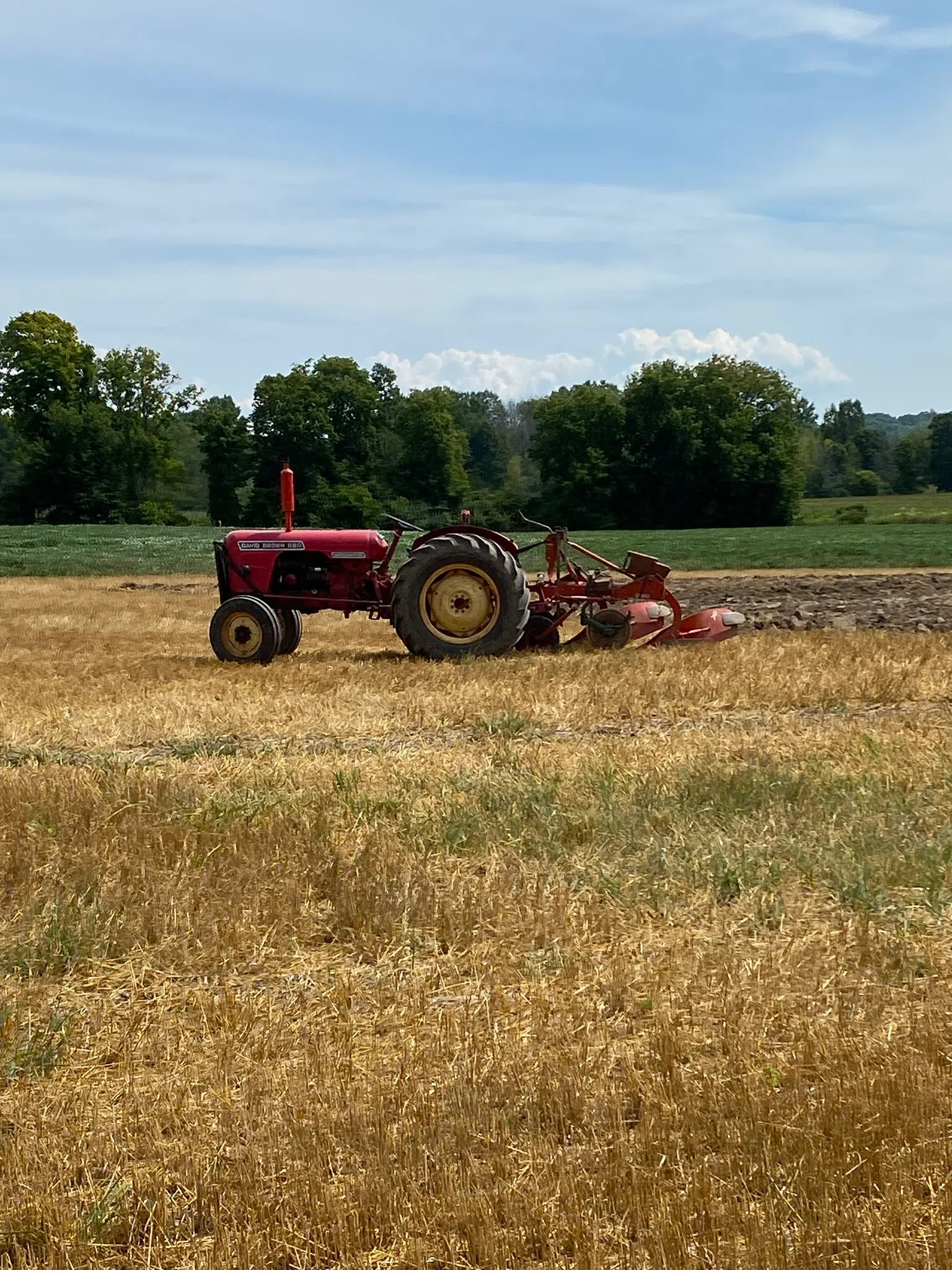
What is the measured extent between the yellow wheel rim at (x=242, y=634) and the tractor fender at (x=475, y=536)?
5.85ft

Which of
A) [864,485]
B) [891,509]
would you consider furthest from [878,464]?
[891,509]

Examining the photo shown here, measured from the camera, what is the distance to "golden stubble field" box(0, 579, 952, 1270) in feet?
9.71

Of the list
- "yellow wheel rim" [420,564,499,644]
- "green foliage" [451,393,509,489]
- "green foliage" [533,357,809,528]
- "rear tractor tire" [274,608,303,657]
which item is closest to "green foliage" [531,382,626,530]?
"green foliage" [533,357,809,528]

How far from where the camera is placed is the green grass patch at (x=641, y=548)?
32875 mm

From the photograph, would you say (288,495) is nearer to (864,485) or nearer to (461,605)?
(461,605)

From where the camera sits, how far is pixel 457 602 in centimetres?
1238

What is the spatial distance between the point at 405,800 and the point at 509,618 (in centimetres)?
580

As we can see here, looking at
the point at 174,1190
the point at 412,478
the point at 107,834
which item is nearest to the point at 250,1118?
the point at 174,1190

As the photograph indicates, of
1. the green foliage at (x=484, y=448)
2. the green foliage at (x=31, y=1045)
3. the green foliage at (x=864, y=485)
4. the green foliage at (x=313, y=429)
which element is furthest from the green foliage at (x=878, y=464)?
the green foliage at (x=31, y=1045)

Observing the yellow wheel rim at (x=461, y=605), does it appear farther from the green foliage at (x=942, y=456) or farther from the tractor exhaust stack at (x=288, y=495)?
the green foliage at (x=942, y=456)

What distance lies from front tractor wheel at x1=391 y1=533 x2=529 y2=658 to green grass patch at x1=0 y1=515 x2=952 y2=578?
64.4ft

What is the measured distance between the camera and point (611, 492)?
65000mm

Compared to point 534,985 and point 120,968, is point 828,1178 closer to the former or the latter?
point 534,985

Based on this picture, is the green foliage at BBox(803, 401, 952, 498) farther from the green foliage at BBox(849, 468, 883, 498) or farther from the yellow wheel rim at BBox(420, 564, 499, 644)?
the yellow wheel rim at BBox(420, 564, 499, 644)
